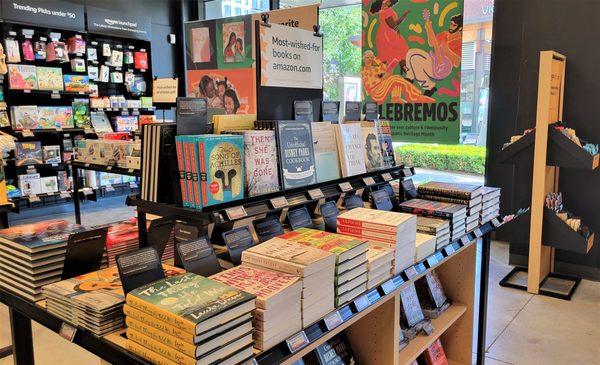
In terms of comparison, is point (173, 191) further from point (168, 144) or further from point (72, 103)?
point (72, 103)

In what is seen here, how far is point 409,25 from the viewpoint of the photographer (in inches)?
199

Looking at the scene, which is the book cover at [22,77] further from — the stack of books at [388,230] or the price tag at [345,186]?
the stack of books at [388,230]

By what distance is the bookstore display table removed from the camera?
1.42 meters

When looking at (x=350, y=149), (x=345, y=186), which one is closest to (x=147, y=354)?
(x=345, y=186)

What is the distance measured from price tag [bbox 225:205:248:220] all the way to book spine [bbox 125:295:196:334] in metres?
0.57

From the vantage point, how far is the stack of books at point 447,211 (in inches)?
94.7

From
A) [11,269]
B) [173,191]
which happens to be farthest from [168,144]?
[11,269]

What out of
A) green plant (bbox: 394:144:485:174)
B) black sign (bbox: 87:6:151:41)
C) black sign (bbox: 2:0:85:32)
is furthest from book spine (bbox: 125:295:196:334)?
black sign (bbox: 87:6:151:41)

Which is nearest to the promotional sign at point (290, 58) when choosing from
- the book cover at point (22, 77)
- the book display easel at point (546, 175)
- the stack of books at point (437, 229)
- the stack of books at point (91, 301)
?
the stack of books at point (437, 229)

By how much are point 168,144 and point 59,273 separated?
24.4 inches

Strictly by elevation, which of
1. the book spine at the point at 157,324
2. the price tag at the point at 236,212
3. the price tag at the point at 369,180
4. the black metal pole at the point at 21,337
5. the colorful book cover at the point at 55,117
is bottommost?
the black metal pole at the point at 21,337

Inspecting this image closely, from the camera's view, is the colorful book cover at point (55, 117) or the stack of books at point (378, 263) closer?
the stack of books at point (378, 263)

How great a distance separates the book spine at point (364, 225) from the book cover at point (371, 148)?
677 millimetres

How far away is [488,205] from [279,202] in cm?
144
